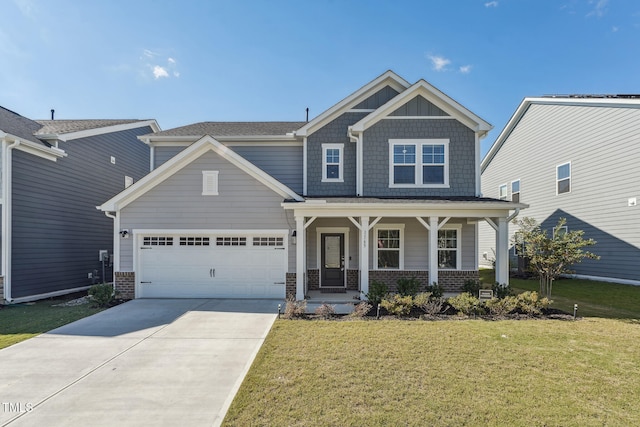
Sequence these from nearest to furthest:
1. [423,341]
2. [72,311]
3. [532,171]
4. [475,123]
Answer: [423,341] < [72,311] < [475,123] < [532,171]

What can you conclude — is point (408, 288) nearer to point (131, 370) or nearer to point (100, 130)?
point (131, 370)

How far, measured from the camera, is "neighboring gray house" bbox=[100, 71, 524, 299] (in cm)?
980

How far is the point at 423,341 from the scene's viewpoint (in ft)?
19.7

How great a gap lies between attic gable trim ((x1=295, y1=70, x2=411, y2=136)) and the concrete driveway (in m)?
7.23

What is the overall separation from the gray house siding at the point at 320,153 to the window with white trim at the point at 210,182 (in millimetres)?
3466

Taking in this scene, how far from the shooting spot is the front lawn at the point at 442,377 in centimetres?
359

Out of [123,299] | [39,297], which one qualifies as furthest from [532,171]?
[39,297]

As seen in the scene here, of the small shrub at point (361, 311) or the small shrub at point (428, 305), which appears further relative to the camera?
the small shrub at point (428, 305)

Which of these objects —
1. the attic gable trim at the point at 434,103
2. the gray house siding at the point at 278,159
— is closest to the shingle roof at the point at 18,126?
the gray house siding at the point at 278,159

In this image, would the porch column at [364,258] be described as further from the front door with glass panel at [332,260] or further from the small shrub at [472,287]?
the small shrub at [472,287]

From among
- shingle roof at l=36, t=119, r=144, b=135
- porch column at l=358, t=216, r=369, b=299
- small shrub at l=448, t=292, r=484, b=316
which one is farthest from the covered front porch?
shingle roof at l=36, t=119, r=144, b=135

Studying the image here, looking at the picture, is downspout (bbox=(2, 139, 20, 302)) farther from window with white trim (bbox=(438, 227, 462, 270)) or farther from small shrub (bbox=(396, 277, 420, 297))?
window with white trim (bbox=(438, 227, 462, 270))

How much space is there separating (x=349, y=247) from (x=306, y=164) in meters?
3.57

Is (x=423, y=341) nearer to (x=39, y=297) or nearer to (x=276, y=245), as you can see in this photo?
(x=276, y=245)
